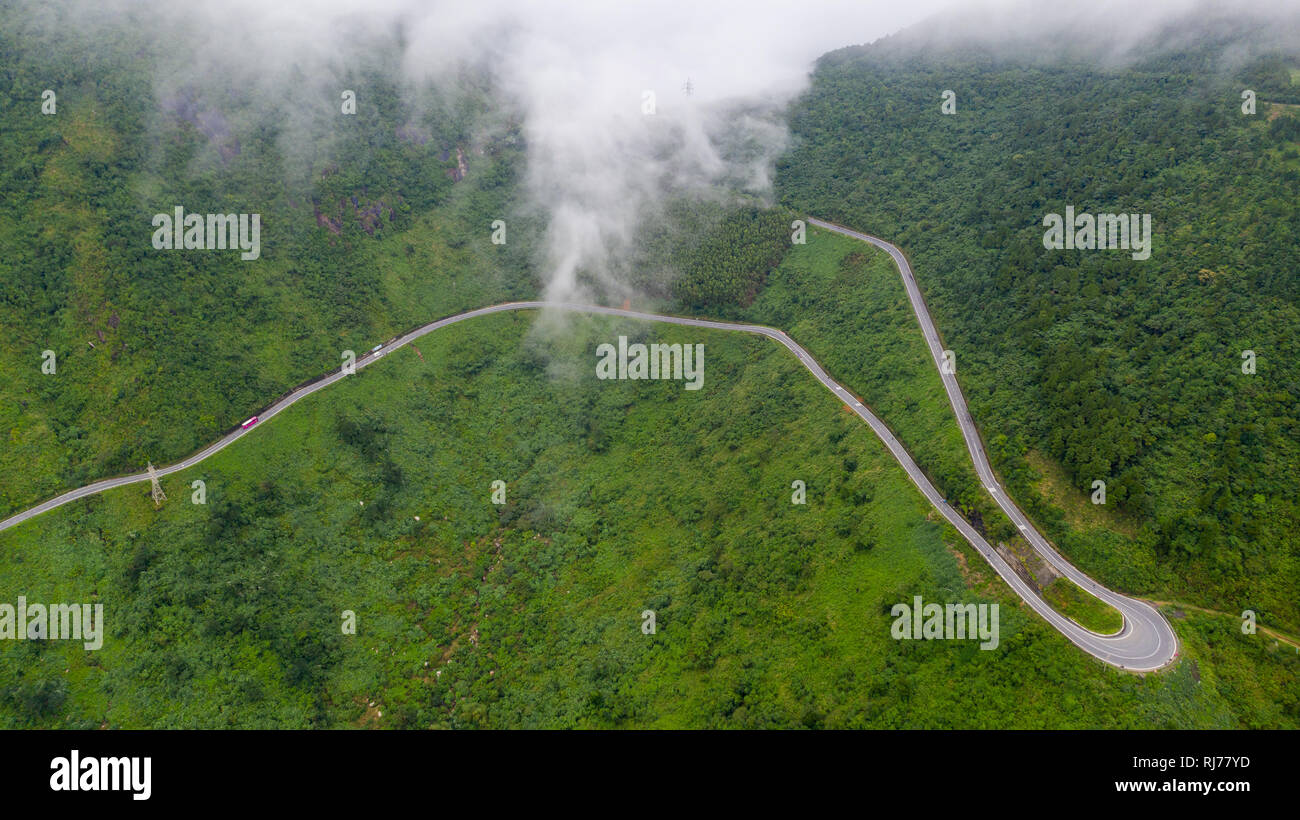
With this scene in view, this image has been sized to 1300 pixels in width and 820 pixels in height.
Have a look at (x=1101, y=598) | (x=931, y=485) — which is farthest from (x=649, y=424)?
(x=1101, y=598)

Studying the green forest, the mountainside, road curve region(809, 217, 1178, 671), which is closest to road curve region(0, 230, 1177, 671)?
road curve region(809, 217, 1178, 671)

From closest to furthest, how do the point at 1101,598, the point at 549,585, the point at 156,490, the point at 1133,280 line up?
the point at 1101,598 < the point at 1133,280 < the point at 156,490 < the point at 549,585

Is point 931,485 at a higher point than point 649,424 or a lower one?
lower

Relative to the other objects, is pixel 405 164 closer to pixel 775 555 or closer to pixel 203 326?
pixel 203 326

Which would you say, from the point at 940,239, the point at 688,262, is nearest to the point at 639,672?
the point at 688,262

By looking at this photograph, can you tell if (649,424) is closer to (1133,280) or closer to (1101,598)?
(1101,598)

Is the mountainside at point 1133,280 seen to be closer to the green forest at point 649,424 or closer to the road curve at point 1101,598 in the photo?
the green forest at point 649,424

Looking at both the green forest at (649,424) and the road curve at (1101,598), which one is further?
the green forest at (649,424)

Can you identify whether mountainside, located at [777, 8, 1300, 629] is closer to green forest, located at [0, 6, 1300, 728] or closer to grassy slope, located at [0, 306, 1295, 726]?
green forest, located at [0, 6, 1300, 728]

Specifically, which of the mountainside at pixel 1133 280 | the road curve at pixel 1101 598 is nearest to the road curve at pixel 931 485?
the road curve at pixel 1101 598
